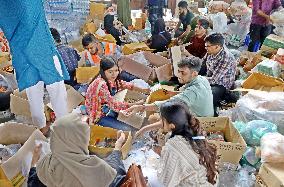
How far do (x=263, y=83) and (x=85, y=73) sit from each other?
1.94 m

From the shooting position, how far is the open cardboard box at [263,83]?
4039 millimetres

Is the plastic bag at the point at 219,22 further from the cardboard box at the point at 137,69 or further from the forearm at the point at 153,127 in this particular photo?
the forearm at the point at 153,127

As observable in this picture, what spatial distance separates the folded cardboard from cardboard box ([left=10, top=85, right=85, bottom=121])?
60cm

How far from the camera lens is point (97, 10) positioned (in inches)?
250

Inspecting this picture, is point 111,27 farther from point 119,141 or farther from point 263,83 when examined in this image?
point 119,141

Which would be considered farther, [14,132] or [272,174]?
[14,132]

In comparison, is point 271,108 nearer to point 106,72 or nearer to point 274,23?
point 106,72

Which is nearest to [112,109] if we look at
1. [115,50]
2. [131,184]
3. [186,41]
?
[131,184]

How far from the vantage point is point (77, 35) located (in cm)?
588

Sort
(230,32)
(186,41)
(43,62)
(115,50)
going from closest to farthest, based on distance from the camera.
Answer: (43,62)
(115,50)
(186,41)
(230,32)

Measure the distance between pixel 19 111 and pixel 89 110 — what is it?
0.81m

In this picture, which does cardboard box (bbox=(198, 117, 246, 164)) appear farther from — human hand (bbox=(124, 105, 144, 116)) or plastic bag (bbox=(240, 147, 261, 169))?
human hand (bbox=(124, 105, 144, 116))

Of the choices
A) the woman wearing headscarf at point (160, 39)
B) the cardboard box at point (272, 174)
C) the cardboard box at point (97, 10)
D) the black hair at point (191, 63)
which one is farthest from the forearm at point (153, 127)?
the cardboard box at point (97, 10)

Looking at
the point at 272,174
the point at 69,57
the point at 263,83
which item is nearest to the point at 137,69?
the point at 69,57
